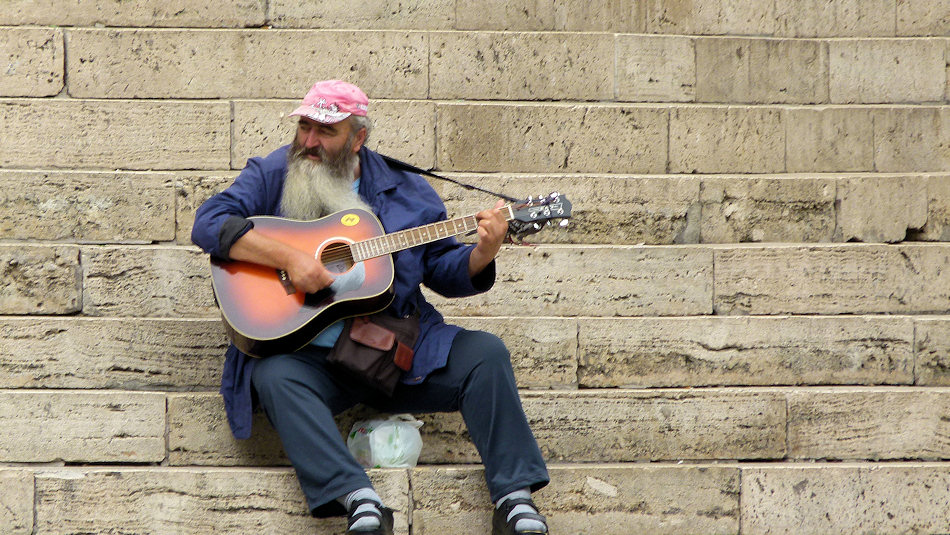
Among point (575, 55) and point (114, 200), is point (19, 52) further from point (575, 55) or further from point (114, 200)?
point (575, 55)

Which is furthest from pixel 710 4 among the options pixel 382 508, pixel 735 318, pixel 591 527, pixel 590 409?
pixel 382 508

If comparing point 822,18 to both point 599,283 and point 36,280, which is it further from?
point 36,280

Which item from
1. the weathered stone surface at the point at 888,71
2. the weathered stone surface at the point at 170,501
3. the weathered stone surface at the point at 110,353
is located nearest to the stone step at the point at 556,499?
the weathered stone surface at the point at 170,501

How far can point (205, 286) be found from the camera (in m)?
4.71

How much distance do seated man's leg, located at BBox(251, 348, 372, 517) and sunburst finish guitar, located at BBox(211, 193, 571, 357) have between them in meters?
0.12

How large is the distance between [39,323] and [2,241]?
0.57 m

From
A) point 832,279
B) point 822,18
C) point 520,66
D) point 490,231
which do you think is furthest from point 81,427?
point 822,18

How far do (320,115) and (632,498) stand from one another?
1955 mm

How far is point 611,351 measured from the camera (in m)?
4.65

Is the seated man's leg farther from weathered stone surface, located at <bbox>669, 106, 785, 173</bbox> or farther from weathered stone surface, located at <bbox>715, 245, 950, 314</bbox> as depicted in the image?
weathered stone surface, located at <bbox>669, 106, 785, 173</bbox>

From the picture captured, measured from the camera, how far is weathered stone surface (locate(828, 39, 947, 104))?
577 cm

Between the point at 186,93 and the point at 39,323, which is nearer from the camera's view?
the point at 39,323

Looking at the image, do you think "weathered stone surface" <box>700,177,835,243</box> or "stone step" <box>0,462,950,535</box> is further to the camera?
"weathered stone surface" <box>700,177,835,243</box>

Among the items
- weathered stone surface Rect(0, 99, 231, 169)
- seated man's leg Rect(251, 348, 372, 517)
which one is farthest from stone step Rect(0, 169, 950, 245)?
seated man's leg Rect(251, 348, 372, 517)
